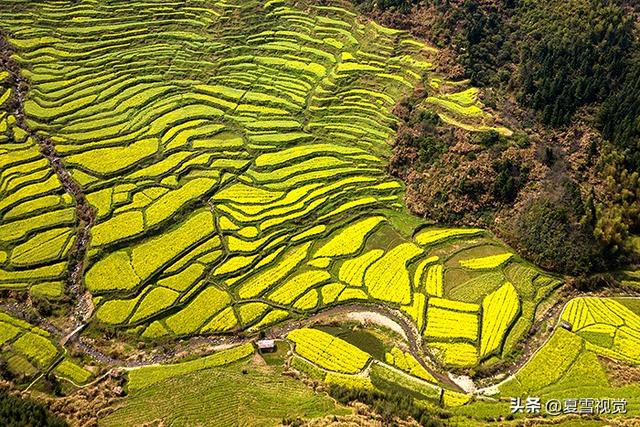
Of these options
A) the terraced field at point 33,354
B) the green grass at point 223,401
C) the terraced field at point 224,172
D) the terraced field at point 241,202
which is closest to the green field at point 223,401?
the green grass at point 223,401

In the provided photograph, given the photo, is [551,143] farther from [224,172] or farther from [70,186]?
[70,186]

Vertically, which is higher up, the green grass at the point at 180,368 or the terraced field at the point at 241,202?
the terraced field at the point at 241,202

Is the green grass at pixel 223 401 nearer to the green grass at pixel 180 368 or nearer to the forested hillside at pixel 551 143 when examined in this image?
the green grass at pixel 180 368

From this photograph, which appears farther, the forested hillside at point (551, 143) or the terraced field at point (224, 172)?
the forested hillside at point (551, 143)

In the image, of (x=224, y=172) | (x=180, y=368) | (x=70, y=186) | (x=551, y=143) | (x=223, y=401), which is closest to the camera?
(x=223, y=401)

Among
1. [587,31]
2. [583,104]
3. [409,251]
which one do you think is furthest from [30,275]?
[587,31]

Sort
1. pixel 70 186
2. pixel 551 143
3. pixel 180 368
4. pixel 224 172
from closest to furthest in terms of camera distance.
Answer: pixel 180 368, pixel 551 143, pixel 70 186, pixel 224 172

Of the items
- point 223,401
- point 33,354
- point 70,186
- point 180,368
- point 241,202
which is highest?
point 70,186

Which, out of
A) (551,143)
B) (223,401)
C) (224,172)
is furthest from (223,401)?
(551,143)

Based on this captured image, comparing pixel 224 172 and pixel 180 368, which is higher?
pixel 224 172

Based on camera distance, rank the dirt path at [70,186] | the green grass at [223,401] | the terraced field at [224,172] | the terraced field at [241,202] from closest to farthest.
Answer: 1. the green grass at [223,401]
2. the terraced field at [241,202]
3. the dirt path at [70,186]
4. the terraced field at [224,172]

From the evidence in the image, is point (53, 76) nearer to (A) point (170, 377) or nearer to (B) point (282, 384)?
(A) point (170, 377)

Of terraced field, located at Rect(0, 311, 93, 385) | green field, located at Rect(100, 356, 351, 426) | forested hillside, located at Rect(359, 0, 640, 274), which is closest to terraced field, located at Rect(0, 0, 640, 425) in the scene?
terraced field, located at Rect(0, 311, 93, 385)
